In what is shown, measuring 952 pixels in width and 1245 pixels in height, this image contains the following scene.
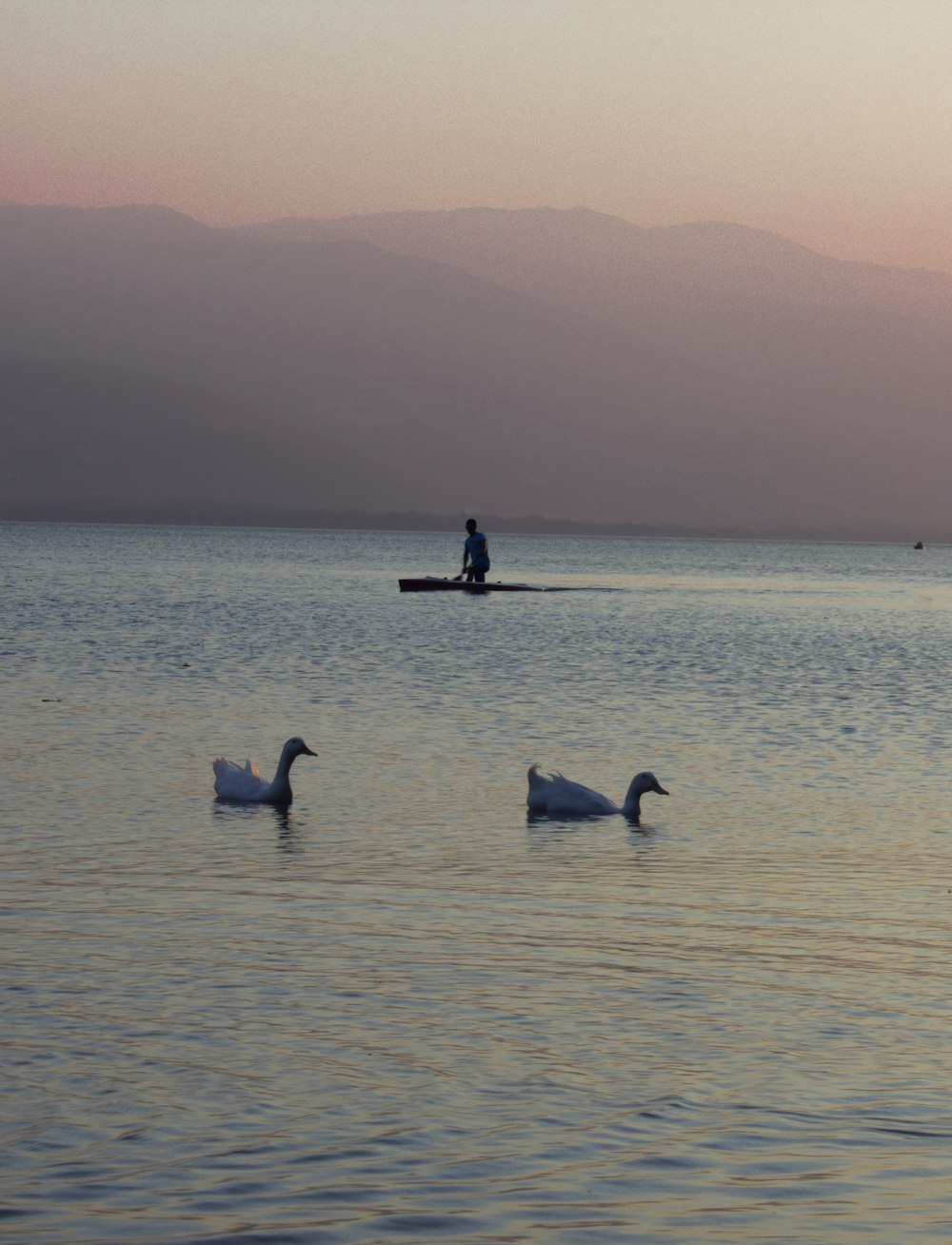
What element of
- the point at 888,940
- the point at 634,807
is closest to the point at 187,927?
the point at 888,940

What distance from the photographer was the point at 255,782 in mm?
19312

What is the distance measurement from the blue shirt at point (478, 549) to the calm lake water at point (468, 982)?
28123mm

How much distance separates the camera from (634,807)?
1886cm

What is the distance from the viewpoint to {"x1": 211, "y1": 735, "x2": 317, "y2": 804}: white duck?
19078mm

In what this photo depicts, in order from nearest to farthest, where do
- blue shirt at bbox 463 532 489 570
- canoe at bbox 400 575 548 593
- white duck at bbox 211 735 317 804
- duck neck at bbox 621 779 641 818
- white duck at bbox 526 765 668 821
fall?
1. white duck at bbox 526 765 668 821
2. duck neck at bbox 621 779 641 818
3. white duck at bbox 211 735 317 804
4. blue shirt at bbox 463 532 489 570
5. canoe at bbox 400 575 548 593

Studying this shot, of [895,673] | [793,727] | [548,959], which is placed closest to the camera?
[548,959]

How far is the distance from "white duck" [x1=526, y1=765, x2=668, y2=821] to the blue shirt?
122ft

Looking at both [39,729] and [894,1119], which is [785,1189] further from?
[39,729]

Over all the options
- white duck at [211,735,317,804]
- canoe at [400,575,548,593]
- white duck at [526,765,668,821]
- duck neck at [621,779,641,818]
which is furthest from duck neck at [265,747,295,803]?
canoe at [400,575,548,593]

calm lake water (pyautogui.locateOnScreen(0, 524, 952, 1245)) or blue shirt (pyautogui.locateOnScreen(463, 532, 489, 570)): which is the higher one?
blue shirt (pyautogui.locateOnScreen(463, 532, 489, 570))

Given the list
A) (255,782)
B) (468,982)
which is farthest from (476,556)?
(468,982)

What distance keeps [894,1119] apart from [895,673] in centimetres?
3284

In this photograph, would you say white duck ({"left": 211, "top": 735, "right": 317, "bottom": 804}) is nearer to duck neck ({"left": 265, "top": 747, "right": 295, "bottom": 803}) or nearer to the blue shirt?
duck neck ({"left": 265, "top": 747, "right": 295, "bottom": 803})

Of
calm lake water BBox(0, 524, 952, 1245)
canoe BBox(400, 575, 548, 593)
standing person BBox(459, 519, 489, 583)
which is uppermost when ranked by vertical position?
standing person BBox(459, 519, 489, 583)
